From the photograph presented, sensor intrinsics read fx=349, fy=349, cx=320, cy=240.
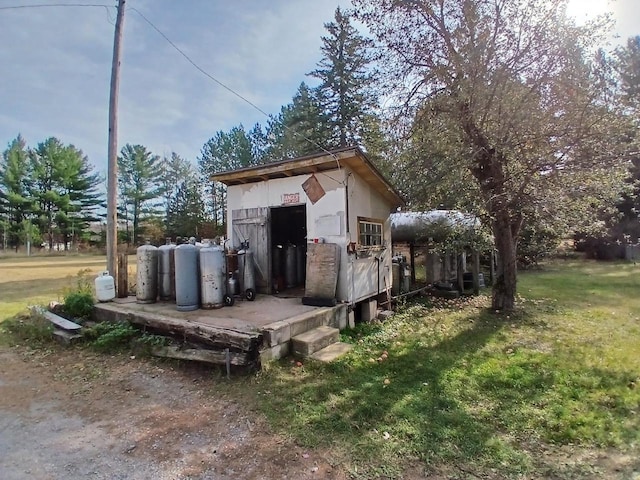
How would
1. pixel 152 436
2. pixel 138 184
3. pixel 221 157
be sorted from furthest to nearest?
pixel 138 184, pixel 221 157, pixel 152 436

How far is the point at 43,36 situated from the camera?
7.02 meters

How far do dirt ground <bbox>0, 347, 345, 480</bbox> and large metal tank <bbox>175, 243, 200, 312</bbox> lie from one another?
3.67 feet

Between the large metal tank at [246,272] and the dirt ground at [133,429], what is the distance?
2.16 meters

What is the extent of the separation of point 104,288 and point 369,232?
479 cm

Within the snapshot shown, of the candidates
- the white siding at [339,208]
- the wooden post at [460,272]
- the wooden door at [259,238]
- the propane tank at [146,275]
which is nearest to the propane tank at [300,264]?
the wooden door at [259,238]

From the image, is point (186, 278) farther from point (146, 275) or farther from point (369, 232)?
point (369, 232)

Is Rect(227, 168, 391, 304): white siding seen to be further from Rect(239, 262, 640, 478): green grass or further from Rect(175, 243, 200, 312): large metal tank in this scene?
Rect(175, 243, 200, 312): large metal tank

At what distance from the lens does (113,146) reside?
632 cm

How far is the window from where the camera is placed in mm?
6325

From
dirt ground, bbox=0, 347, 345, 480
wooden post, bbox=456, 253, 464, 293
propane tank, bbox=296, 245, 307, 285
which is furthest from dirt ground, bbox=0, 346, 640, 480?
wooden post, bbox=456, 253, 464, 293

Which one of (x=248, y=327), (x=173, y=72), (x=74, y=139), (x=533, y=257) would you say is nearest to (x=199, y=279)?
(x=248, y=327)

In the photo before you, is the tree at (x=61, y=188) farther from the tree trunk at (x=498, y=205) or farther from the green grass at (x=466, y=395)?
the tree trunk at (x=498, y=205)

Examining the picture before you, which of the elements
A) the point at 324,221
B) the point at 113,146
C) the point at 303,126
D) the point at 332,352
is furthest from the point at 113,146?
the point at 303,126

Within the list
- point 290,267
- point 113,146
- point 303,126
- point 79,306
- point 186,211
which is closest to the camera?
point 79,306
